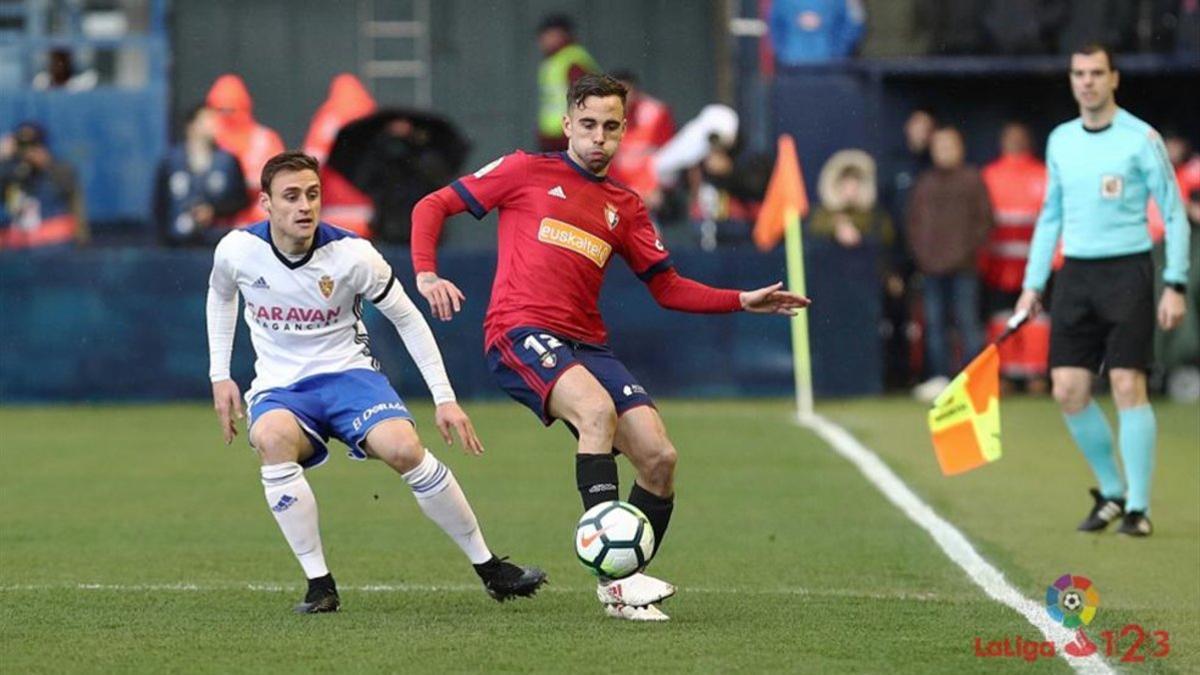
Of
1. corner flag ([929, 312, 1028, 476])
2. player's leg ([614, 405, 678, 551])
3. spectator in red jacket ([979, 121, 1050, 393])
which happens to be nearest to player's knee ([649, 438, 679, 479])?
player's leg ([614, 405, 678, 551])

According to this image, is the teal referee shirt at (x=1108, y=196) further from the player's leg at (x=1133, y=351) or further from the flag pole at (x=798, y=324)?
the flag pole at (x=798, y=324)

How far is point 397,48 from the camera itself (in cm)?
Answer: 2630

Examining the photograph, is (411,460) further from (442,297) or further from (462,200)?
(462,200)

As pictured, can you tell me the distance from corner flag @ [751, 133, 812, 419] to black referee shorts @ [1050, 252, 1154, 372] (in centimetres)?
720

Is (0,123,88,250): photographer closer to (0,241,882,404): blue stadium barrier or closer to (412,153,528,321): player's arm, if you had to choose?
(0,241,882,404): blue stadium barrier

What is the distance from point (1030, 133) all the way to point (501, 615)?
1573 cm

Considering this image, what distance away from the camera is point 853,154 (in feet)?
72.4

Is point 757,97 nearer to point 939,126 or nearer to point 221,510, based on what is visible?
point 939,126

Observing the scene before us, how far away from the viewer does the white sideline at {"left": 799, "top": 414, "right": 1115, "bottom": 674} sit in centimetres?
829

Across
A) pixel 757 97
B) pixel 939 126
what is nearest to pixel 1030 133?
pixel 939 126

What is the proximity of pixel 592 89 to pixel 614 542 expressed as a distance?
155cm

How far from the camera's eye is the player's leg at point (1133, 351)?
39.0 feet

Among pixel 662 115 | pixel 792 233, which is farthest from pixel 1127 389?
pixel 662 115

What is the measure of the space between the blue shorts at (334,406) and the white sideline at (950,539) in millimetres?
2282
